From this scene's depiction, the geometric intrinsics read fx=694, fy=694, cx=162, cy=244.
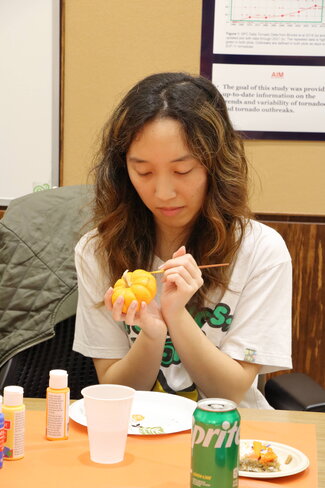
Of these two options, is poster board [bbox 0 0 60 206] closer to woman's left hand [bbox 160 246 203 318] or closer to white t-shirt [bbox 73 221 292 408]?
white t-shirt [bbox 73 221 292 408]

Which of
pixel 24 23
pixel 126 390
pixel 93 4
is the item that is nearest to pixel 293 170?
pixel 93 4

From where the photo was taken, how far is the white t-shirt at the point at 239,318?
1.67 metres

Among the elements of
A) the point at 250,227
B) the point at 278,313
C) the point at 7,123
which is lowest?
the point at 278,313

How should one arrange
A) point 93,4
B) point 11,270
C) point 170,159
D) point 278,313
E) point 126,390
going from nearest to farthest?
point 126,390 < point 170,159 < point 278,313 < point 11,270 < point 93,4

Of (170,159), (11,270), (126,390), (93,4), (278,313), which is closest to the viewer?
(126,390)

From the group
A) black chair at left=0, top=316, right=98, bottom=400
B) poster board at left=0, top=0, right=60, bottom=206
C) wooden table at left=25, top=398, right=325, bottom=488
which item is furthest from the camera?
poster board at left=0, top=0, right=60, bottom=206

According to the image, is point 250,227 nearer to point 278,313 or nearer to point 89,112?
point 278,313

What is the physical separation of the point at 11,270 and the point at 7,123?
0.90 meters

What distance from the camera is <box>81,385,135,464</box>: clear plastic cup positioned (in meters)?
1.08

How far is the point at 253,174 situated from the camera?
2.54 metres

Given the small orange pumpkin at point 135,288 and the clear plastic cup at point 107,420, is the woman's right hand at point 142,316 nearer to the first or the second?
the small orange pumpkin at point 135,288

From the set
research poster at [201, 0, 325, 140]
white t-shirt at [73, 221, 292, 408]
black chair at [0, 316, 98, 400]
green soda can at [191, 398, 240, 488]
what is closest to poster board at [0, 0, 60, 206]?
research poster at [201, 0, 325, 140]

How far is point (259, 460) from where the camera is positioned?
1138mm

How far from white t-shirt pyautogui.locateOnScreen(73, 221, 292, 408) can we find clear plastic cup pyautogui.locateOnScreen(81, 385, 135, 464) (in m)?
0.56
